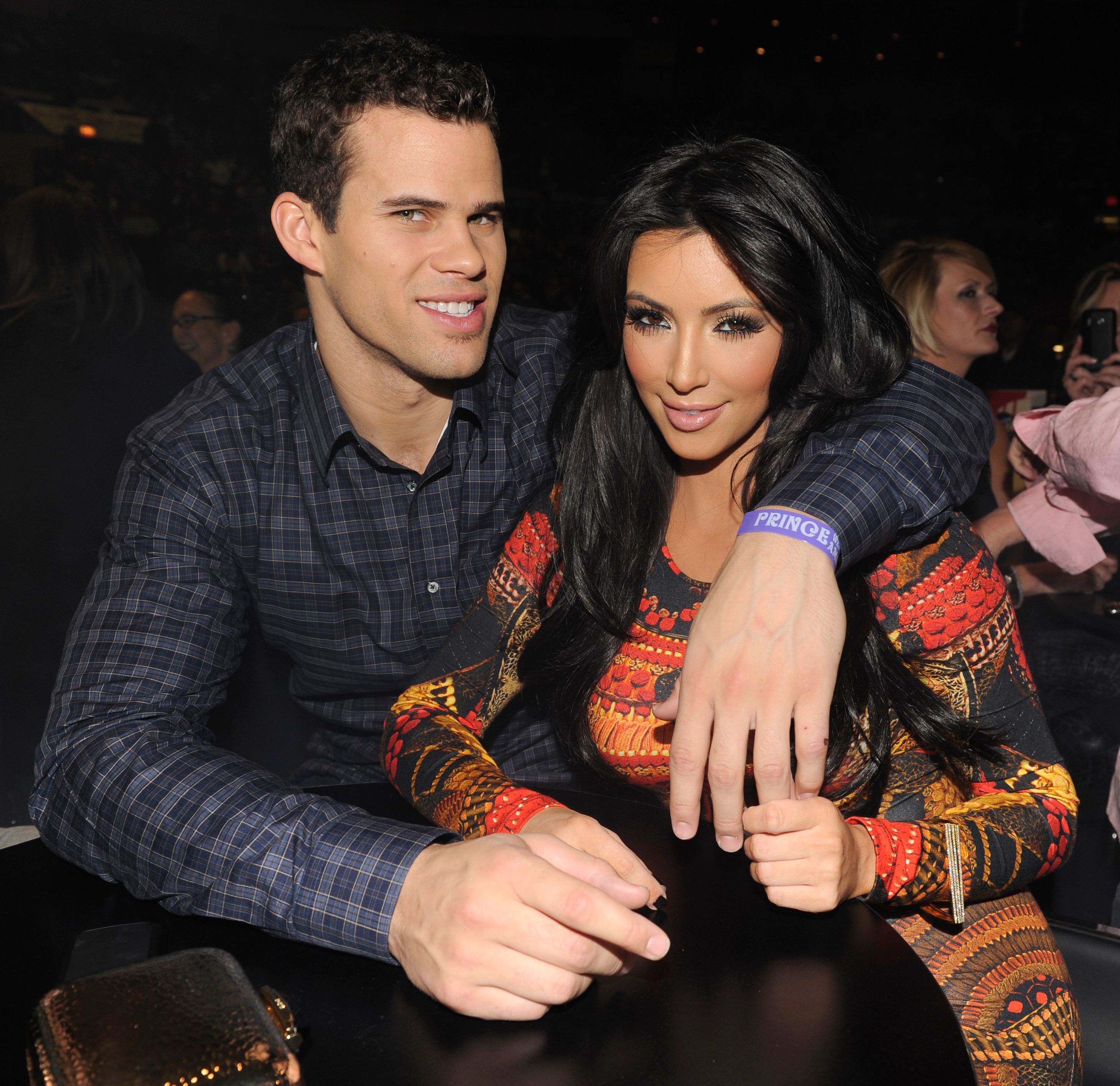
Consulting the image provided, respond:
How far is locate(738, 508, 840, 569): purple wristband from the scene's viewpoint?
1030mm

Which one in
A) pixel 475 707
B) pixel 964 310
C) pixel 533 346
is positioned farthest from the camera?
pixel 964 310

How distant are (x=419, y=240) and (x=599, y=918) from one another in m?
1.09

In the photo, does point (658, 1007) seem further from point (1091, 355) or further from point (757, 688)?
point (1091, 355)

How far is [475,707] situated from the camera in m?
1.39

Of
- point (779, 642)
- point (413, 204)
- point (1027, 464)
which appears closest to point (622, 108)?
point (1027, 464)

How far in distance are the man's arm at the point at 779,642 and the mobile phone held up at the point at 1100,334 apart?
6.97 ft

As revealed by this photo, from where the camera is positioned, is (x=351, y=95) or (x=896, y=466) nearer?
(x=896, y=466)

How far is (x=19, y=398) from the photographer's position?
2.79 metres

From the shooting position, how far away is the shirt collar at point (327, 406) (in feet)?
5.10

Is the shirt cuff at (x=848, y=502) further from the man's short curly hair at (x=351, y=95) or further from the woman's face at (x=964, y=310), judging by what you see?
the woman's face at (x=964, y=310)

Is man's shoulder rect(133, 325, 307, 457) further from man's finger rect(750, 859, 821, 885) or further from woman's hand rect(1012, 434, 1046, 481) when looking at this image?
woman's hand rect(1012, 434, 1046, 481)

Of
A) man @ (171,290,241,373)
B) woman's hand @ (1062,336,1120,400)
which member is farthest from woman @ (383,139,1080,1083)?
man @ (171,290,241,373)

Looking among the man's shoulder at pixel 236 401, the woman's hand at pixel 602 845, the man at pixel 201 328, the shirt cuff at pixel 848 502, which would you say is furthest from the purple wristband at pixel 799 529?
the man at pixel 201 328

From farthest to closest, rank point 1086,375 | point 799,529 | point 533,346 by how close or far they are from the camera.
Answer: point 1086,375, point 533,346, point 799,529
